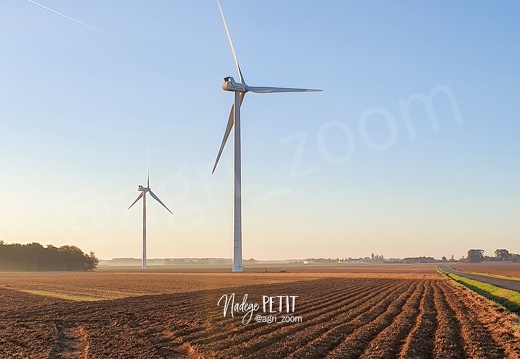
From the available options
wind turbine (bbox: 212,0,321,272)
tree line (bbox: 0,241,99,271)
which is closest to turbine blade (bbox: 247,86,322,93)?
wind turbine (bbox: 212,0,321,272)

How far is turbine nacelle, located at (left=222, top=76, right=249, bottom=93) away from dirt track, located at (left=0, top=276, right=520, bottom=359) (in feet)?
152

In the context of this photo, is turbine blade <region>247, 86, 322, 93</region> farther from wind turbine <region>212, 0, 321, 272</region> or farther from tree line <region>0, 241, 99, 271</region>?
tree line <region>0, 241, 99, 271</region>

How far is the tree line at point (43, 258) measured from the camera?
528ft

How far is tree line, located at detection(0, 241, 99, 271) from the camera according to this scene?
161 metres

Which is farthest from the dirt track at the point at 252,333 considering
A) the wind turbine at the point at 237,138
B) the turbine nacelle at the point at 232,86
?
the turbine nacelle at the point at 232,86

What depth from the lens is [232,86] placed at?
73.3 meters

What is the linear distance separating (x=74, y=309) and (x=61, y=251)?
151766 mm

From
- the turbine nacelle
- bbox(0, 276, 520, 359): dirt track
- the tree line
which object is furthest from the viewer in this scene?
the tree line

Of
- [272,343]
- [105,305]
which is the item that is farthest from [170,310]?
[272,343]

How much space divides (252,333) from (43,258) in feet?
528

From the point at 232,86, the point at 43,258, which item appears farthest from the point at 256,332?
the point at 43,258

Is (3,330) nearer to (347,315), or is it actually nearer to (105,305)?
(105,305)

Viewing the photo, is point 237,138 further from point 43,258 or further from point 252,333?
point 43,258

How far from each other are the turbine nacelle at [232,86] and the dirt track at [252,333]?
46239 mm
